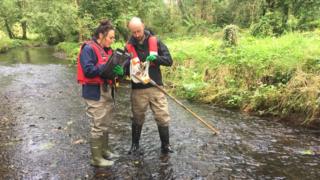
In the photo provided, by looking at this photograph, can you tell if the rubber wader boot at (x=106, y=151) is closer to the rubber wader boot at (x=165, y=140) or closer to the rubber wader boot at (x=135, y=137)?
the rubber wader boot at (x=135, y=137)

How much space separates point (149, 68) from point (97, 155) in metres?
1.67

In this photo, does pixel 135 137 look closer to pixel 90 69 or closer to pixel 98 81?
pixel 98 81

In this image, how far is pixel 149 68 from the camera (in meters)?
6.16

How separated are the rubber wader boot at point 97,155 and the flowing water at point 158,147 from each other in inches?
5.0

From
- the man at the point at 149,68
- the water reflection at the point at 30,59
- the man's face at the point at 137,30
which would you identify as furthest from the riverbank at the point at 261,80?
the water reflection at the point at 30,59

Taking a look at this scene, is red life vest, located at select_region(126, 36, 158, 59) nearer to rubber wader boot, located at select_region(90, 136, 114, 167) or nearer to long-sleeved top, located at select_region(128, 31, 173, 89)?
long-sleeved top, located at select_region(128, 31, 173, 89)

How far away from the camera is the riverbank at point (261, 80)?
8.52 meters

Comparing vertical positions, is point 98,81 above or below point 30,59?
above

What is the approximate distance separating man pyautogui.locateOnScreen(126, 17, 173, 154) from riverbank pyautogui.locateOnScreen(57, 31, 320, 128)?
3.65 meters

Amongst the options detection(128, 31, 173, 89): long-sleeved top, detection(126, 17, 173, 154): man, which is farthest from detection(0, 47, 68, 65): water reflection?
detection(128, 31, 173, 89): long-sleeved top

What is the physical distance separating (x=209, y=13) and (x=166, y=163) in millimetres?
30203

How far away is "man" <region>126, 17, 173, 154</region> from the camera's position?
5938 millimetres

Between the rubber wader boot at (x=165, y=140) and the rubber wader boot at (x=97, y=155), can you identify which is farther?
the rubber wader boot at (x=165, y=140)

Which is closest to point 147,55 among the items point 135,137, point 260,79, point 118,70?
point 118,70
